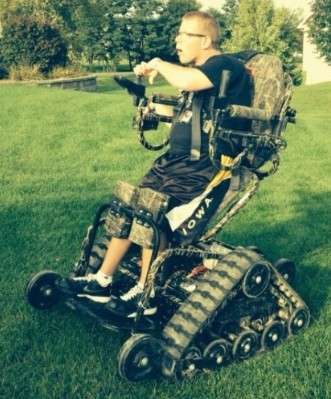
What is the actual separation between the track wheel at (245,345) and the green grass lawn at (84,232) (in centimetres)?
7

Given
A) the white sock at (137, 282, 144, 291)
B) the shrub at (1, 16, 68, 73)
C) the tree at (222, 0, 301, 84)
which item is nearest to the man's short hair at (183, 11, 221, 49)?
the white sock at (137, 282, 144, 291)

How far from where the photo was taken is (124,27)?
7269 centimetres

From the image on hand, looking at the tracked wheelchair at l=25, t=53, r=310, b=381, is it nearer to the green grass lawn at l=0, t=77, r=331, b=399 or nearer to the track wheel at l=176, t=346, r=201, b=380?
the track wheel at l=176, t=346, r=201, b=380

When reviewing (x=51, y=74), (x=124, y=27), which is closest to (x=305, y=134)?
(x=51, y=74)

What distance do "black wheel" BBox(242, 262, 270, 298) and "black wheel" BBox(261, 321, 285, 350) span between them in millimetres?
279

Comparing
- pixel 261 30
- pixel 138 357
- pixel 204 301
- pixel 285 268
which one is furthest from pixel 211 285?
pixel 261 30

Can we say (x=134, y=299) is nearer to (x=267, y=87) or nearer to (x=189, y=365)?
(x=189, y=365)

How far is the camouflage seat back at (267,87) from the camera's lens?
3.99m

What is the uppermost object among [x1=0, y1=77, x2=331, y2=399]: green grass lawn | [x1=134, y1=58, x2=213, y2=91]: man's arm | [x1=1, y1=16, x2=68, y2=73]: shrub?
[x1=134, y1=58, x2=213, y2=91]: man's arm

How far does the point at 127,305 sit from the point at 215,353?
0.70 meters

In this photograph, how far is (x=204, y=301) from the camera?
3.64m

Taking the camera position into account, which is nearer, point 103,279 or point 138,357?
point 138,357

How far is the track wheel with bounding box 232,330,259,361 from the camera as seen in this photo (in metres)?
3.71

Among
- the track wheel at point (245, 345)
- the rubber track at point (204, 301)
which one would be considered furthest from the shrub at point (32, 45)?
the track wheel at point (245, 345)
